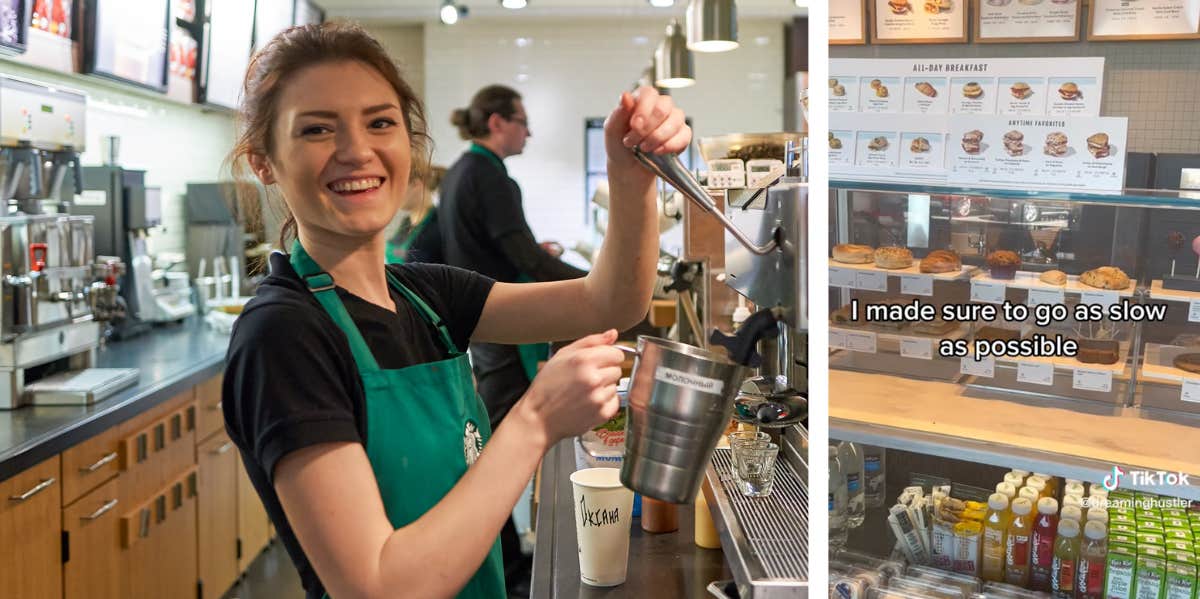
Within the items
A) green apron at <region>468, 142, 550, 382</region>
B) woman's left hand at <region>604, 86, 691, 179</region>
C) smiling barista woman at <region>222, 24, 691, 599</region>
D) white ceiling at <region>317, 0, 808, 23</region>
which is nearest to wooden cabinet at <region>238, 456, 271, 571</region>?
green apron at <region>468, 142, 550, 382</region>

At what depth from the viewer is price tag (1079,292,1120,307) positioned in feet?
3.22

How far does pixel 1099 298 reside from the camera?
3.23ft

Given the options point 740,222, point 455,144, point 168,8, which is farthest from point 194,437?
point 455,144

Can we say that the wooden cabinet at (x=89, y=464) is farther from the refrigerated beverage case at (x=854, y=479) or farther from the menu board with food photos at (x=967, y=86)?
the menu board with food photos at (x=967, y=86)

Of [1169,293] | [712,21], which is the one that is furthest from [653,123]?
[712,21]

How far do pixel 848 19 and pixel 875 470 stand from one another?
0.47 meters

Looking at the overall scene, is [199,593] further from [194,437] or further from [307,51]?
[307,51]

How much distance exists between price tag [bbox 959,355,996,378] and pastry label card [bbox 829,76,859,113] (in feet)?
0.93

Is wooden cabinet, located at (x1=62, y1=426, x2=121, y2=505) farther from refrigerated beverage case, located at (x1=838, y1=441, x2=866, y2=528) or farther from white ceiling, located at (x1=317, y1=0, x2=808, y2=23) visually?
white ceiling, located at (x1=317, y1=0, x2=808, y2=23)

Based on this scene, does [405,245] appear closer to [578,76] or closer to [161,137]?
[161,137]

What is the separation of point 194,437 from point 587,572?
239 cm

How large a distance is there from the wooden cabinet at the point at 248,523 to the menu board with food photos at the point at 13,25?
5.47 ft

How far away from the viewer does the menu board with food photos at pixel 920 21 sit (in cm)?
99

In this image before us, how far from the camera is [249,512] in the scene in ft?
13.3
